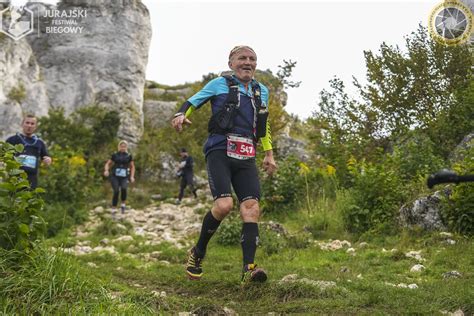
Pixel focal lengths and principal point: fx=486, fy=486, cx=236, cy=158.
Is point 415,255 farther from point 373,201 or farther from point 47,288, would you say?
point 47,288

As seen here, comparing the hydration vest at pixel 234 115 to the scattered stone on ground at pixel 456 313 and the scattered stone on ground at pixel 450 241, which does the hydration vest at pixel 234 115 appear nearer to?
the scattered stone on ground at pixel 456 313

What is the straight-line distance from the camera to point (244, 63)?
4.86m

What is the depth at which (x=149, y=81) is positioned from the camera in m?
42.8

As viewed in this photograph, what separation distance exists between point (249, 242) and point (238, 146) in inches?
36.5

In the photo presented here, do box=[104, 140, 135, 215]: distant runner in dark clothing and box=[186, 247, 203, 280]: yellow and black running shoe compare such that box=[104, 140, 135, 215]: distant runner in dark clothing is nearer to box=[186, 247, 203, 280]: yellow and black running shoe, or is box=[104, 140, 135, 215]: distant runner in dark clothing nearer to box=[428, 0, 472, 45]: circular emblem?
box=[428, 0, 472, 45]: circular emblem

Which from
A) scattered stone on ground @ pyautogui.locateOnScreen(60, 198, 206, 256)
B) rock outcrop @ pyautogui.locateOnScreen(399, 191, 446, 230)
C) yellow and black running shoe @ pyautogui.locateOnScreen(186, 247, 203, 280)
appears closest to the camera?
yellow and black running shoe @ pyautogui.locateOnScreen(186, 247, 203, 280)

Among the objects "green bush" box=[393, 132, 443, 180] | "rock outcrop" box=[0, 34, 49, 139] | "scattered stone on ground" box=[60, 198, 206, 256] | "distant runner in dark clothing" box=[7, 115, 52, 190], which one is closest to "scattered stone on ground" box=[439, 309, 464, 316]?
"scattered stone on ground" box=[60, 198, 206, 256]

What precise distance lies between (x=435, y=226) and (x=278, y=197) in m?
3.85

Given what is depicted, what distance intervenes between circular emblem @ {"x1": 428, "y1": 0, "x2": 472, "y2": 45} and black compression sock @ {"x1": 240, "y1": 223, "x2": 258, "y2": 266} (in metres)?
7.99

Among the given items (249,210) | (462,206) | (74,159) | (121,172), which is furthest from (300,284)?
(74,159)

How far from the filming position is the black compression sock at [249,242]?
451 cm

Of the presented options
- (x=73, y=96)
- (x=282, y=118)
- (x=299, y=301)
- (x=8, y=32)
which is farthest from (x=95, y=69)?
(x=299, y=301)

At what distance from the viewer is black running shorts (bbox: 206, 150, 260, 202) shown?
15.3 ft

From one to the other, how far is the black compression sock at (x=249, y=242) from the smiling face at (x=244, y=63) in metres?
1.47
